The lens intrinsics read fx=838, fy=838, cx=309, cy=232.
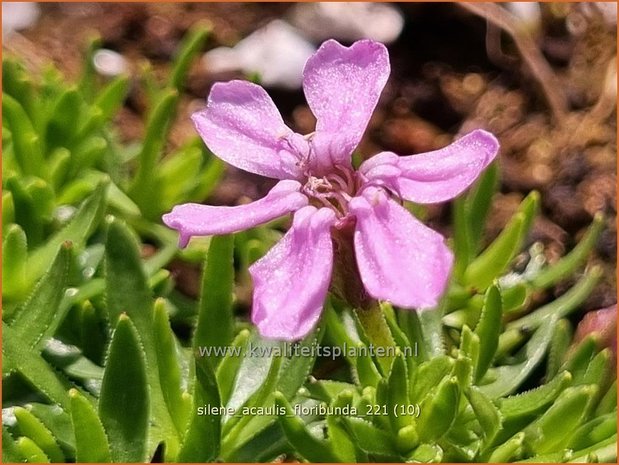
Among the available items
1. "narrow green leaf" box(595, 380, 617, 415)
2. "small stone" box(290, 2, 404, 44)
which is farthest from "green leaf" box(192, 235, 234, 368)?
"small stone" box(290, 2, 404, 44)

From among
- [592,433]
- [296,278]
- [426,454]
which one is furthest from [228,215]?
[592,433]

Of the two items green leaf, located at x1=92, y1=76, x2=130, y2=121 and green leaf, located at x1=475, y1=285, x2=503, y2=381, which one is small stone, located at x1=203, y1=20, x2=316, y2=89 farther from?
green leaf, located at x1=475, y1=285, x2=503, y2=381

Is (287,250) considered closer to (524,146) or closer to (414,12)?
(524,146)

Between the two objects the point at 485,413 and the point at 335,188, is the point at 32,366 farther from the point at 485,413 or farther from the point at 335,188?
the point at 485,413

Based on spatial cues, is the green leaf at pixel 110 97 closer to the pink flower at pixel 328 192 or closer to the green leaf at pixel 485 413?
the pink flower at pixel 328 192

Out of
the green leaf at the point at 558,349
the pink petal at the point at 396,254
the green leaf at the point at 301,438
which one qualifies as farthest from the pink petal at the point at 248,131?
the green leaf at the point at 558,349
